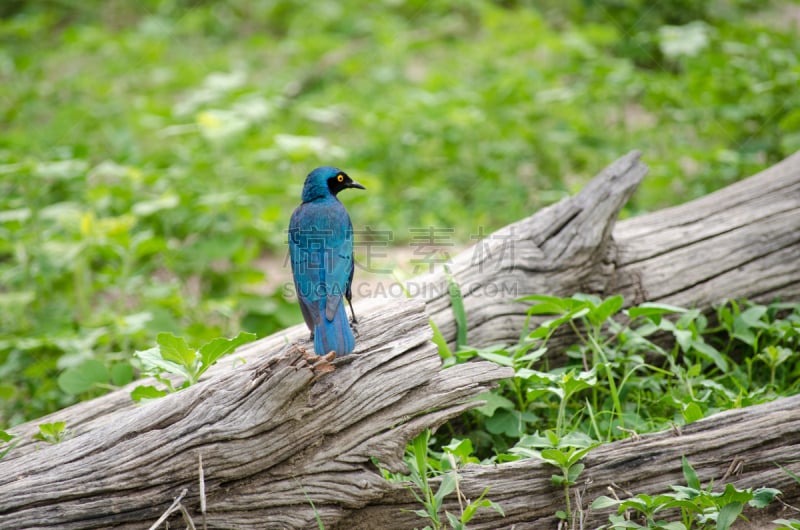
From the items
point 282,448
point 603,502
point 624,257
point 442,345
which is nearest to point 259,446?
point 282,448

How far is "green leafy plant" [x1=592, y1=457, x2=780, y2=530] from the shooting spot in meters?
2.65

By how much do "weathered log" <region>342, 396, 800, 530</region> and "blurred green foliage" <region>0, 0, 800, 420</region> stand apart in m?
1.94

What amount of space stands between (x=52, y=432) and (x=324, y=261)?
55.3 inches

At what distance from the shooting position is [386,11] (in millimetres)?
11211

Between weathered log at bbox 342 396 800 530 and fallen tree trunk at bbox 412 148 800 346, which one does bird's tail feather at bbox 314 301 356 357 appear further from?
fallen tree trunk at bbox 412 148 800 346

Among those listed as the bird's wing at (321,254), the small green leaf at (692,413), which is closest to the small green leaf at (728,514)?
the small green leaf at (692,413)

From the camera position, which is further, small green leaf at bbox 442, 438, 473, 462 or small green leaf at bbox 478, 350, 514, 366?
small green leaf at bbox 478, 350, 514, 366

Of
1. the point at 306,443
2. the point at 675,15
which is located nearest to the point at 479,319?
the point at 306,443

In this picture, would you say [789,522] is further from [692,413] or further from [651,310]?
[651,310]

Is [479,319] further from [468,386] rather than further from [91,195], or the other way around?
[91,195]

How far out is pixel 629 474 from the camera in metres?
2.98

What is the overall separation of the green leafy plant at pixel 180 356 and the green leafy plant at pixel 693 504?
Result: 159cm

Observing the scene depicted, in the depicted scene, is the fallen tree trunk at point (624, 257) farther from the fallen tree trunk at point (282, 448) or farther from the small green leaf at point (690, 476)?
the small green leaf at point (690, 476)

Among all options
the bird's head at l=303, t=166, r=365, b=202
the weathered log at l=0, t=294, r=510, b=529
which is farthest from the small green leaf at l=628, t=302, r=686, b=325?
the bird's head at l=303, t=166, r=365, b=202
